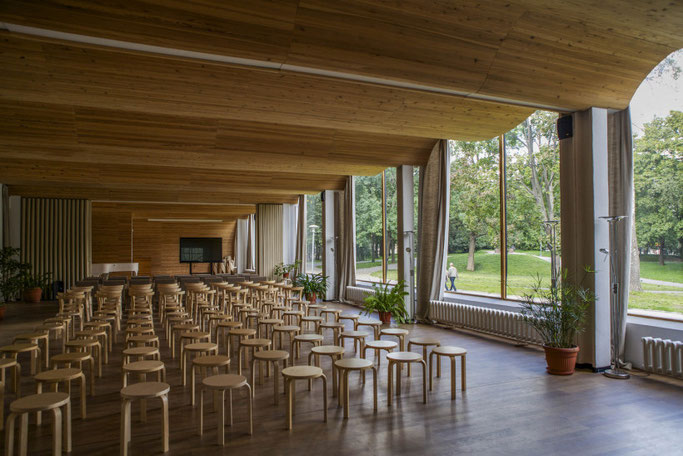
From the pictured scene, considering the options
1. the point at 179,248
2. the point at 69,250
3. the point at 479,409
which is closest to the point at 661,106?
the point at 479,409

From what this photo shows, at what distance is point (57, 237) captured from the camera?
1398 cm

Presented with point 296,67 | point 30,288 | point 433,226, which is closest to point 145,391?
point 296,67

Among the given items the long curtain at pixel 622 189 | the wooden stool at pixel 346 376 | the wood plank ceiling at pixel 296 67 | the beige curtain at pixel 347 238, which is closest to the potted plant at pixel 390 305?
the wood plank ceiling at pixel 296 67

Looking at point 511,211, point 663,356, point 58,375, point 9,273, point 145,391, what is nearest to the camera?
point 145,391

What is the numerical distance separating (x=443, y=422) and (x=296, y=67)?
3725 millimetres

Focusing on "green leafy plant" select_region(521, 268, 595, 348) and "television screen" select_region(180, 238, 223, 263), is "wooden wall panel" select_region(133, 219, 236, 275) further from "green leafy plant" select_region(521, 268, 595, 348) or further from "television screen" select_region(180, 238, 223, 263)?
"green leafy plant" select_region(521, 268, 595, 348)

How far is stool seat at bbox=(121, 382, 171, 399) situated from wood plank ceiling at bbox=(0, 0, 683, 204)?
3.01 metres

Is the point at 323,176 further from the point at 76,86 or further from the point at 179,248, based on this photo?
the point at 179,248

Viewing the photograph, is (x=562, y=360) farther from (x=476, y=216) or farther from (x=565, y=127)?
(x=476, y=216)

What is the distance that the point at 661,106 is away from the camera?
228 inches

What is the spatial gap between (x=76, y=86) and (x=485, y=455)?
586 cm

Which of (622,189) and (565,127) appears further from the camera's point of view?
(565,127)

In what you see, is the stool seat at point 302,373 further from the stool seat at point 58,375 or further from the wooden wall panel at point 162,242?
the wooden wall panel at point 162,242

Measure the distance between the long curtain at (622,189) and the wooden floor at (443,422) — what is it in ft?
3.57
